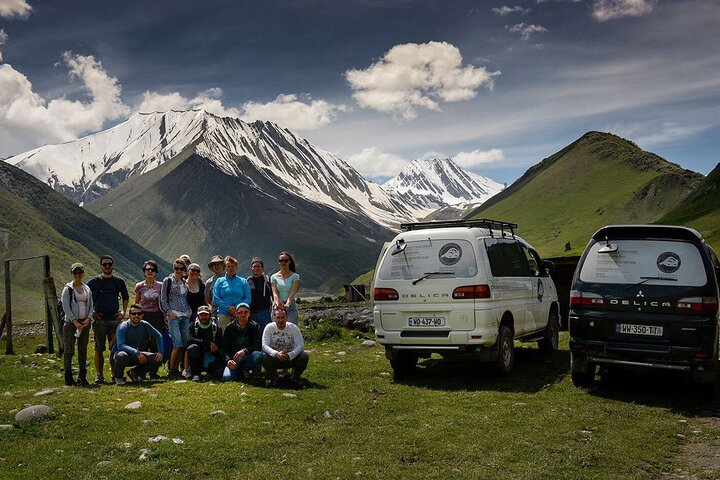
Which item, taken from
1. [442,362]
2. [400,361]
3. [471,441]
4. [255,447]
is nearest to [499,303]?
[400,361]

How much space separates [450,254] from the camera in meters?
13.2

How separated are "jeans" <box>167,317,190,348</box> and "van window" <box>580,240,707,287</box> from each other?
883cm

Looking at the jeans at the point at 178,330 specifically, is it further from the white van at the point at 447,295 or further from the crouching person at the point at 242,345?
the white van at the point at 447,295

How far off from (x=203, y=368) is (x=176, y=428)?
471cm

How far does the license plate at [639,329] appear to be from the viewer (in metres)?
11.2

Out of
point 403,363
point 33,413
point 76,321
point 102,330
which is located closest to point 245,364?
point 102,330

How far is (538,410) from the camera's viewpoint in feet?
35.7

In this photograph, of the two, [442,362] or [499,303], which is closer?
[499,303]

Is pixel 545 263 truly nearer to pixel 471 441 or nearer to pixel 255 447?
pixel 471 441

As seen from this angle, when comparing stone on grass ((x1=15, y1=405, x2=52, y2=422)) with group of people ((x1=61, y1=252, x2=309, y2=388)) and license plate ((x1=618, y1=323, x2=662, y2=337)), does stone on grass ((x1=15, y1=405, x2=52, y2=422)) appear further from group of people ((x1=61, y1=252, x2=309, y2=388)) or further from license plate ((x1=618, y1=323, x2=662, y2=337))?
license plate ((x1=618, y1=323, x2=662, y2=337))

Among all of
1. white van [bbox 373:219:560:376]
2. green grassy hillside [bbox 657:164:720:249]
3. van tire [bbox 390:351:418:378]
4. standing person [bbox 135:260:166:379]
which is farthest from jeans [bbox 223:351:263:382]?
green grassy hillside [bbox 657:164:720:249]

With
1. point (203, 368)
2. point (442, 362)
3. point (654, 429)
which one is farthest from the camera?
point (442, 362)

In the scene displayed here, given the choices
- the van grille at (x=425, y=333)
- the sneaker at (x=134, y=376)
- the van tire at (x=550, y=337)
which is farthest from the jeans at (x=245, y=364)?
the van tire at (x=550, y=337)

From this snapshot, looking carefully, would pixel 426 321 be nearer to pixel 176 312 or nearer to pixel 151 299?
pixel 176 312
